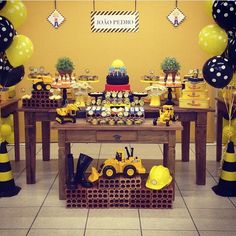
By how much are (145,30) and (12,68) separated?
2934mm

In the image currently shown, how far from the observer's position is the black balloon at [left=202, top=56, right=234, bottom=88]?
4234 millimetres

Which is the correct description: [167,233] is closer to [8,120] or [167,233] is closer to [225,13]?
[225,13]

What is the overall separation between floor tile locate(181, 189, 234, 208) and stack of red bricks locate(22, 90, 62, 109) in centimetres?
174

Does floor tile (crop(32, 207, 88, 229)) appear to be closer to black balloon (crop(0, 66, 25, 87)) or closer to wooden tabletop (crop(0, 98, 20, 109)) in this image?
black balloon (crop(0, 66, 25, 87))

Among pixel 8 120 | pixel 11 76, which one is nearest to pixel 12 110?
pixel 8 120

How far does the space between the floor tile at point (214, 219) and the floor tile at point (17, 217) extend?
4.91 ft

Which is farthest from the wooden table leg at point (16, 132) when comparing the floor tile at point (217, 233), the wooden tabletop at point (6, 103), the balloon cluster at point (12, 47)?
the floor tile at point (217, 233)

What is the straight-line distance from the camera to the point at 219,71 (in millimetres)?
4234

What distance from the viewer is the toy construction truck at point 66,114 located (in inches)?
169

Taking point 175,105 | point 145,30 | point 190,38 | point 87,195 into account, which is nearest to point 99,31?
point 145,30

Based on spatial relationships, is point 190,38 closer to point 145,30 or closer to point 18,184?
point 145,30

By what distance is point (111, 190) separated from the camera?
419 cm

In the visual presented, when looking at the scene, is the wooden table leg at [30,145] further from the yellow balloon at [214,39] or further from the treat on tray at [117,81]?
the yellow balloon at [214,39]

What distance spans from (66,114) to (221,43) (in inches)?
67.4
